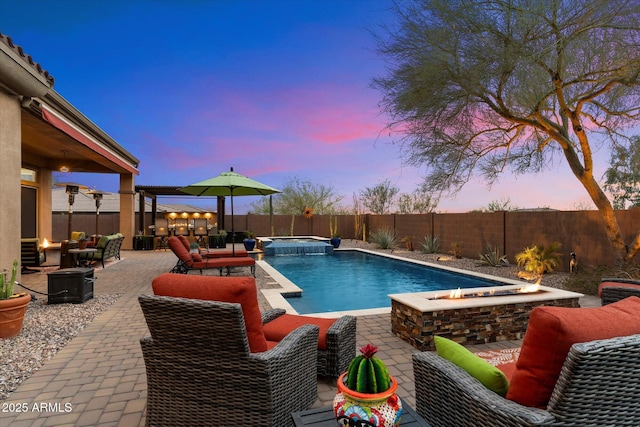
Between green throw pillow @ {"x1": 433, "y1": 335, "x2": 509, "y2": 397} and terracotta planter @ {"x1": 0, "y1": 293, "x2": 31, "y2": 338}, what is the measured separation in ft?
14.0

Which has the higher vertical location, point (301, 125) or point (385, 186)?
point (301, 125)

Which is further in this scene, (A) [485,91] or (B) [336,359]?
(A) [485,91]

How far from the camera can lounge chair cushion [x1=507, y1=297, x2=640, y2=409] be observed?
1341 mm

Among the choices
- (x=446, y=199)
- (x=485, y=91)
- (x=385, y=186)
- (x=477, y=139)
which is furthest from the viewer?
(x=385, y=186)

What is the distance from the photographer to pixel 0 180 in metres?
4.87

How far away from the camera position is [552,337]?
135cm

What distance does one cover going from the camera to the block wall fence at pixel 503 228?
25.2 ft

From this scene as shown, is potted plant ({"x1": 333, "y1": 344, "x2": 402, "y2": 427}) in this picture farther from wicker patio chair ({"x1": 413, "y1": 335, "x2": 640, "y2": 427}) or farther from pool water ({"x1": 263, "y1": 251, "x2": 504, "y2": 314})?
pool water ({"x1": 263, "y1": 251, "x2": 504, "y2": 314})

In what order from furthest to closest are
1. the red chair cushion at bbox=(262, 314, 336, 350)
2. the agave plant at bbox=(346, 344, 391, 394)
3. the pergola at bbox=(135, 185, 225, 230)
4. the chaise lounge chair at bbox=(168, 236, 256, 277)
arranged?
the pergola at bbox=(135, 185, 225, 230) → the chaise lounge chair at bbox=(168, 236, 256, 277) → the red chair cushion at bbox=(262, 314, 336, 350) → the agave plant at bbox=(346, 344, 391, 394)

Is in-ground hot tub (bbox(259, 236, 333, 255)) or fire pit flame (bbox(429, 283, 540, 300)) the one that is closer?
fire pit flame (bbox(429, 283, 540, 300))

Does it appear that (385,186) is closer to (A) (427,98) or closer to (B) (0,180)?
(A) (427,98)

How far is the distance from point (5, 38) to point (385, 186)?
1829 centimetres

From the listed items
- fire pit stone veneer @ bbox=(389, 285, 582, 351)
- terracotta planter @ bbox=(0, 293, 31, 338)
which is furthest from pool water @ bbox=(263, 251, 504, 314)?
terracotta planter @ bbox=(0, 293, 31, 338)

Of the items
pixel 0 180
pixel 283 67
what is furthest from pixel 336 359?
pixel 283 67
